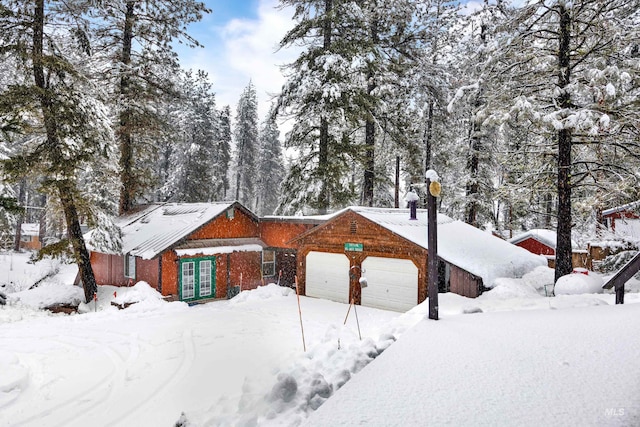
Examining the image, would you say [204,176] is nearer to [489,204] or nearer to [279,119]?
[279,119]

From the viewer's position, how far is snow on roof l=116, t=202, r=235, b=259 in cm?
1666

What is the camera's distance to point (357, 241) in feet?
52.2

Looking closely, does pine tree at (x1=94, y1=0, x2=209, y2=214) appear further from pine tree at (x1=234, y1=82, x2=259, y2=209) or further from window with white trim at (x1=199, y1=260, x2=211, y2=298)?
pine tree at (x1=234, y1=82, x2=259, y2=209)

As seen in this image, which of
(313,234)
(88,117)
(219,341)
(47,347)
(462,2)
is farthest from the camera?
(462,2)

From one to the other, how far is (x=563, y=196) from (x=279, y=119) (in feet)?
44.0

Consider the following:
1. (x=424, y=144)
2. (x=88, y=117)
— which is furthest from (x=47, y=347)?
(x=424, y=144)

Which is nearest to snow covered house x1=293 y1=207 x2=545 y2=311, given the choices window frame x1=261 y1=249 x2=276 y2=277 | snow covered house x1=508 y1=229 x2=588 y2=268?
window frame x1=261 y1=249 x2=276 y2=277

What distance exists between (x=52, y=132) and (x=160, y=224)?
6423mm

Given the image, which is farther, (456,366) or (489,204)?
(489,204)

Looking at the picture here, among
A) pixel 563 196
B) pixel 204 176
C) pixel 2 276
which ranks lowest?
pixel 2 276

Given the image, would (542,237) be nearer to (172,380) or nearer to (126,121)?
(172,380)

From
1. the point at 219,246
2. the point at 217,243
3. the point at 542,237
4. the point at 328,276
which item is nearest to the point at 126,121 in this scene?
the point at 217,243

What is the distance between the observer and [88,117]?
14750 mm

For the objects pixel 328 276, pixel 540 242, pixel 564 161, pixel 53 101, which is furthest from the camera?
pixel 540 242
